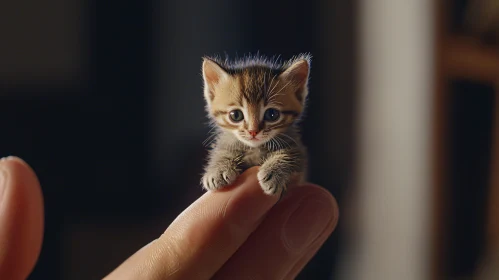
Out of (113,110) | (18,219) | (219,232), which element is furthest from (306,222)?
(113,110)

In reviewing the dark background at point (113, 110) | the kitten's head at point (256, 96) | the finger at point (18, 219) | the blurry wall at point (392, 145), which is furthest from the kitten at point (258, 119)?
the blurry wall at point (392, 145)

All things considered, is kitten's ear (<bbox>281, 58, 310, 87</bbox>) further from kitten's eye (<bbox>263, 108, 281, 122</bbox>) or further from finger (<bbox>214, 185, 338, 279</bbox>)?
finger (<bbox>214, 185, 338, 279</bbox>)

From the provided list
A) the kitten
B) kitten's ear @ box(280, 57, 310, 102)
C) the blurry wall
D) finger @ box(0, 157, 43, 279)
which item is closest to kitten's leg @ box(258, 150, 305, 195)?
the kitten

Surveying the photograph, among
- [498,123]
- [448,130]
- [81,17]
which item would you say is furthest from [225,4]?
[498,123]

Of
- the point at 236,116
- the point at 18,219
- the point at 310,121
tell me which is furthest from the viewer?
the point at 310,121

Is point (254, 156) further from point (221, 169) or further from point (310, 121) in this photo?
point (310, 121)

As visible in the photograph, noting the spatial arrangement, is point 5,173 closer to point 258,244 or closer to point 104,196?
point 258,244
